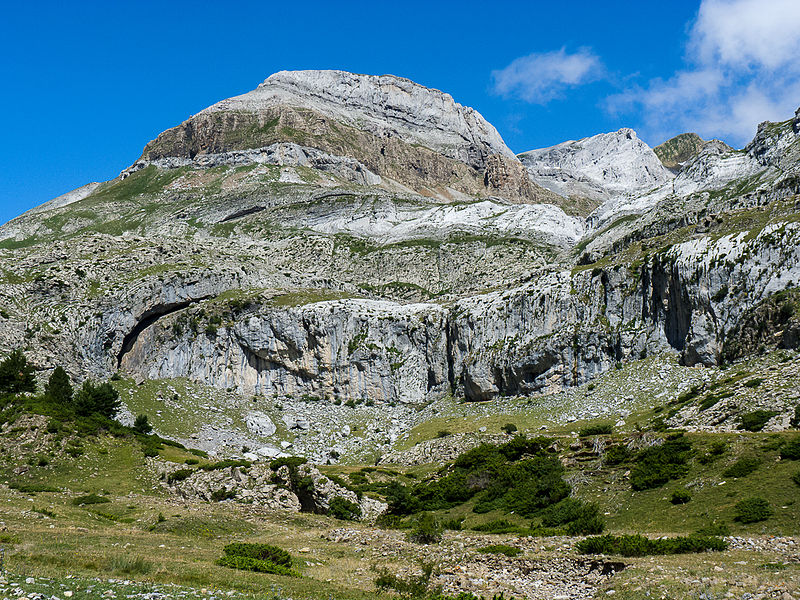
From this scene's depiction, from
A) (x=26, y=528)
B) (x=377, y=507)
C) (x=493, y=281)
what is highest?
(x=493, y=281)

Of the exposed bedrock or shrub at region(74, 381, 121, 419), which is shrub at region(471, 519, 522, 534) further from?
the exposed bedrock

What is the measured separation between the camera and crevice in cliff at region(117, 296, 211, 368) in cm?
10606

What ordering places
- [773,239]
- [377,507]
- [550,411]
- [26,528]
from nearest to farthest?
1. [26,528]
2. [377,507]
3. [773,239]
4. [550,411]

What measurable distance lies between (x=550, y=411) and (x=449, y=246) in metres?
88.3

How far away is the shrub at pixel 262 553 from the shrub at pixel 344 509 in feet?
49.9

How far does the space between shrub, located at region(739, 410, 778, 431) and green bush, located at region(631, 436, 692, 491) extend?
29.2 ft

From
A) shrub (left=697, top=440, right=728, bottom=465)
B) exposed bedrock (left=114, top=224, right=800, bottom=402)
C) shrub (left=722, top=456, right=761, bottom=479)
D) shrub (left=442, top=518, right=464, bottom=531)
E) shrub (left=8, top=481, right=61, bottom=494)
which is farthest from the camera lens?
exposed bedrock (left=114, top=224, right=800, bottom=402)

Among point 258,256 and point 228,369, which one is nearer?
point 228,369

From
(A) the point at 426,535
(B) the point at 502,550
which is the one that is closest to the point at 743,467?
(B) the point at 502,550

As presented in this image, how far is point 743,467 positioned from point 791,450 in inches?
85.6

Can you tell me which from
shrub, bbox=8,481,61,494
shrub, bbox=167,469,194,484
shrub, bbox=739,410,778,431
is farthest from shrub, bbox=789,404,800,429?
shrub, bbox=8,481,61,494

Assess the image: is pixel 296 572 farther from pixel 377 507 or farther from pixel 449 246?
pixel 449 246

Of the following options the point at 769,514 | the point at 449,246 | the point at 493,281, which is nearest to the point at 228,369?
the point at 493,281

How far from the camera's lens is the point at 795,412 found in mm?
38844
